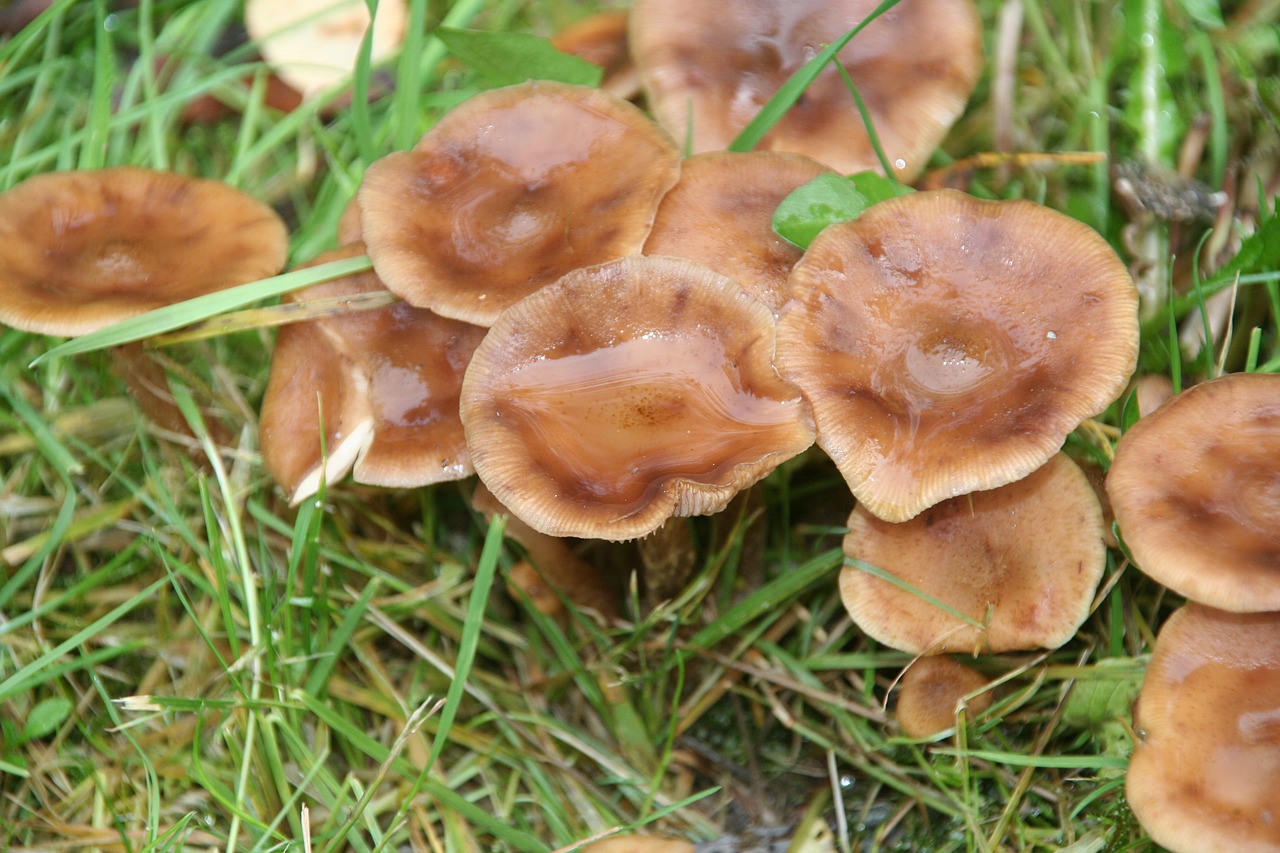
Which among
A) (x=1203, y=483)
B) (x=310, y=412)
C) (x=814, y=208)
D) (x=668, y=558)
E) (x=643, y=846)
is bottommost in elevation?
(x=643, y=846)

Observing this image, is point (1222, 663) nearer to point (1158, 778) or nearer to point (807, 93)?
point (1158, 778)

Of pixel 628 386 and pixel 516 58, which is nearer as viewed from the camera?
pixel 628 386

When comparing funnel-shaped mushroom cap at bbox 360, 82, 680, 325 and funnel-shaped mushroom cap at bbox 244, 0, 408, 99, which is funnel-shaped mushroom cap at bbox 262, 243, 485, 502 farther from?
funnel-shaped mushroom cap at bbox 244, 0, 408, 99

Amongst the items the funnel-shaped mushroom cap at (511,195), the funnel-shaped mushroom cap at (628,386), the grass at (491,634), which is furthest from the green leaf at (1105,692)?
the funnel-shaped mushroom cap at (511,195)

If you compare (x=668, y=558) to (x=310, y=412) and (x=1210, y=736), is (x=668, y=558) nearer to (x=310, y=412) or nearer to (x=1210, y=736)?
(x=310, y=412)

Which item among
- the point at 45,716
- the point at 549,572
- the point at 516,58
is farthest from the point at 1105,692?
the point at 45,716

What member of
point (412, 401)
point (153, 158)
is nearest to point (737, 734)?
point (412, 401)
